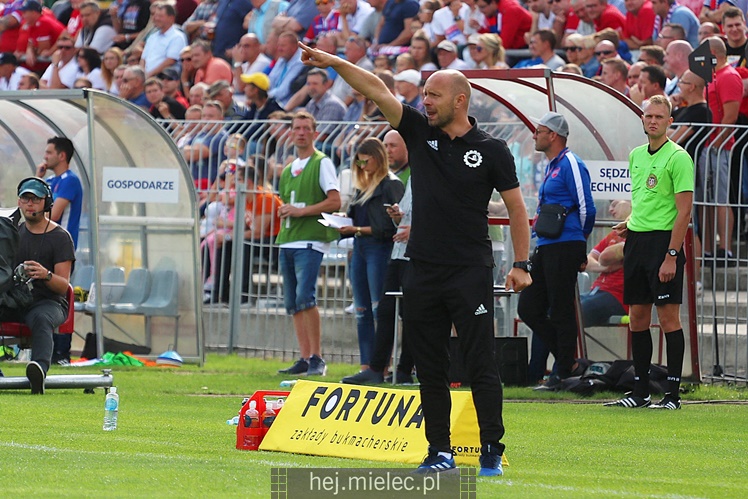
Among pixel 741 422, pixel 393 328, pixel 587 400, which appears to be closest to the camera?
pixel 741 422

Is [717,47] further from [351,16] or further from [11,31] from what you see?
[11,31]

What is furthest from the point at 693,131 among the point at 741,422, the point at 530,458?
the point at 530,458

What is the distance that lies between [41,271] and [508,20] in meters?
9.56

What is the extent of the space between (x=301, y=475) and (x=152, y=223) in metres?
9.47

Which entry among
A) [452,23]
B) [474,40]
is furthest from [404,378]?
[452,23]

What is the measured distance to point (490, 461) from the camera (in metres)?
7.67

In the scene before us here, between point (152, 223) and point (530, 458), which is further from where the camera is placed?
point (152, 223)

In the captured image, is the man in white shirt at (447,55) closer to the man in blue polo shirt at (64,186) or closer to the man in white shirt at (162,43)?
the man in blue polo shirt at (64,186)

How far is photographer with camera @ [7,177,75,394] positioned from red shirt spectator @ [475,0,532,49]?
879 centimetres

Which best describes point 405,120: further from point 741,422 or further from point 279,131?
point 279,131

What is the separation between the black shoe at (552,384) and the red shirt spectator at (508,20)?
8018 millimetres

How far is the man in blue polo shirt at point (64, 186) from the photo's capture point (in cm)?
1628

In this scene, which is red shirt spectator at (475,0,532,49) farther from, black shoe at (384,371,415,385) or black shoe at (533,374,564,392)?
black shoe at (533,374,564,392)

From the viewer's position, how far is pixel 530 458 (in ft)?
28.2
